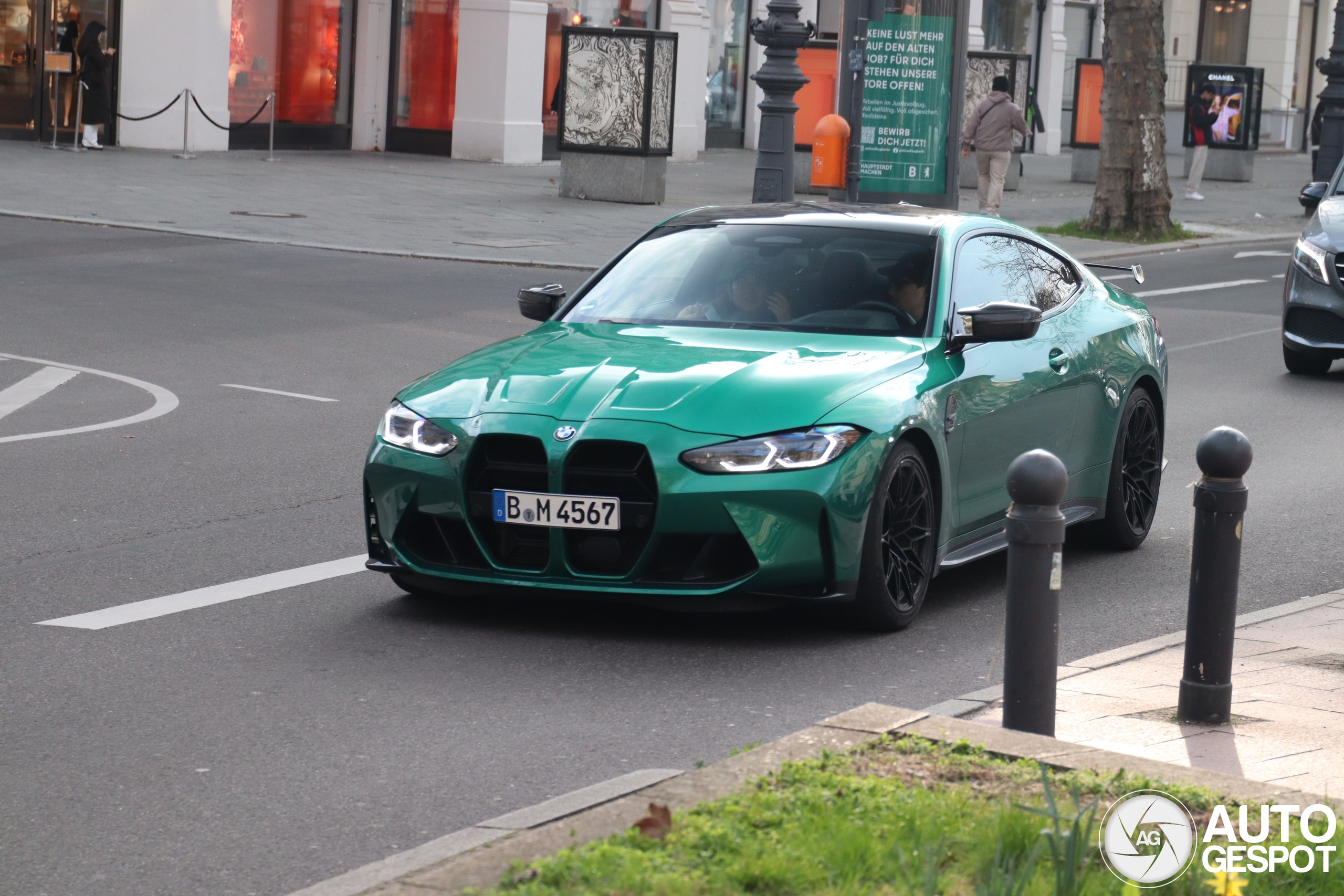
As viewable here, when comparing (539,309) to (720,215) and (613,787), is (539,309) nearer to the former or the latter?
(720,215)

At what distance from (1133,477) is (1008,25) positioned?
42684 millimetres

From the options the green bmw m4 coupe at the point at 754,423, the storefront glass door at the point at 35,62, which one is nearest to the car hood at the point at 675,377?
the green bmw m4 coupe at the point at 754,423

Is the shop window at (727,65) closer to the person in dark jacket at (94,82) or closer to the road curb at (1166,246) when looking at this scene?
the person in dark jacket at (94,82)

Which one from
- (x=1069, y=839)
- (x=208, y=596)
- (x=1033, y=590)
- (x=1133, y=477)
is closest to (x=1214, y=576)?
(x=1033, y=590)

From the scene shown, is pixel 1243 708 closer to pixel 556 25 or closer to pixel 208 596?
pixel 208 596

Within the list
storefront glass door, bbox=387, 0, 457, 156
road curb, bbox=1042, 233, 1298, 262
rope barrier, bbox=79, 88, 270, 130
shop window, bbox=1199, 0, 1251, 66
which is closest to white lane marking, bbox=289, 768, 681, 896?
road curb, bbox=1042, 233, 1298, 262

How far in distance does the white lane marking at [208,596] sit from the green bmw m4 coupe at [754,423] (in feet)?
1.98

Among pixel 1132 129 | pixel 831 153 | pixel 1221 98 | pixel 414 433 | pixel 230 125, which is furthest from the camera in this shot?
pixel 1221 98

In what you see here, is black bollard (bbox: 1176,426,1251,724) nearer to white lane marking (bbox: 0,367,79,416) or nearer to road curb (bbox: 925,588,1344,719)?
road curb (bbox: 925,588,1344,719)

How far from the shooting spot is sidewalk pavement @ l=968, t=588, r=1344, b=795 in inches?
214

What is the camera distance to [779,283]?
25.7ft

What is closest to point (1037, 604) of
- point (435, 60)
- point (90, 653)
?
point (90, 653)

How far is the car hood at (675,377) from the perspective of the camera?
6.68 meters

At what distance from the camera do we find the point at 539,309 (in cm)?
812
